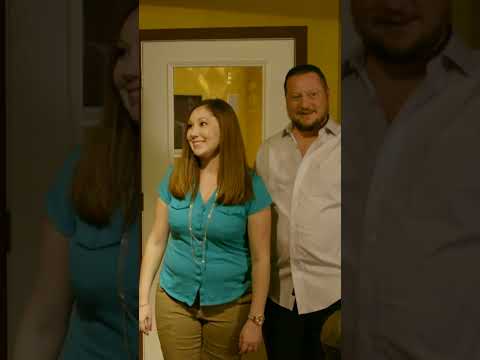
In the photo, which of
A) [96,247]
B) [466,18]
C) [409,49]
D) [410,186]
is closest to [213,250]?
[96,247]

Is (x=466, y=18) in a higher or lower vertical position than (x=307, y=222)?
higher

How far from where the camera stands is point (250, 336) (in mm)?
954

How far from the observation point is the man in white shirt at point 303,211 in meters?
0.95

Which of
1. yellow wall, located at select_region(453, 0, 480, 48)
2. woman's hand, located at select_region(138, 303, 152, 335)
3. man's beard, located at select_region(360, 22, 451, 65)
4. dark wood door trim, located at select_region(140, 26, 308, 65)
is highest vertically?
yellow wall, located at select_region(453, 0, 480, 48)

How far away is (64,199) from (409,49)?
79 centimetres

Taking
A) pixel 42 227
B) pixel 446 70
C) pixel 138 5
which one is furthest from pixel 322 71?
pixel 42 227

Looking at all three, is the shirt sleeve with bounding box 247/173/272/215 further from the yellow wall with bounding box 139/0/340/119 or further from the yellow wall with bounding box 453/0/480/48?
the yellow wall with bounding box 453/0/480/48

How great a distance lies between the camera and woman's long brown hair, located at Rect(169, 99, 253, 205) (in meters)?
0.95

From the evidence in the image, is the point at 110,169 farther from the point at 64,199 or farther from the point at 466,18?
the point at 466,18

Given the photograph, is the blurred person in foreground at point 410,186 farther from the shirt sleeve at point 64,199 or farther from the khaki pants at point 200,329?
the shirt sleeve at point 64,199

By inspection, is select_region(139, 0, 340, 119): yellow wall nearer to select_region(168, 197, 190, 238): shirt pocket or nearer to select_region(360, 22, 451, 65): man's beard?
select_region(360, 22, 451, 65): man's beard

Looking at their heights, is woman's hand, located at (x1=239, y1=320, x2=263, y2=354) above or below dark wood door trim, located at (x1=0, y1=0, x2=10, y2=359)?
below

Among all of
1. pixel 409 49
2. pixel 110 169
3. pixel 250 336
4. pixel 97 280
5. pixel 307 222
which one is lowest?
pixel 250 336

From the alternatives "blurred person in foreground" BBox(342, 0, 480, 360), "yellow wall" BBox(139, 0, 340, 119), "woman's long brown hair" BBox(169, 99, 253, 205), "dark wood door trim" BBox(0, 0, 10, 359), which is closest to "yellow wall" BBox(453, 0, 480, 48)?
"blurred person in foreground" BBox(342, 0, 480, 360)
